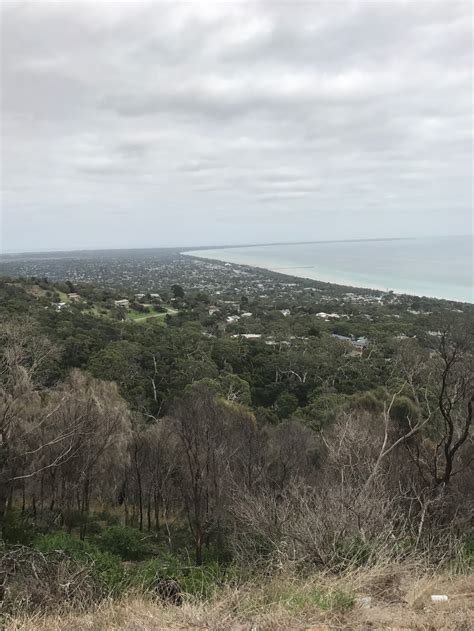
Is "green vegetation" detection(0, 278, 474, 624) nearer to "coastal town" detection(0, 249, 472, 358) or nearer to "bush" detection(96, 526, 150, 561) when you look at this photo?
"bush" detection(96, 526, 150, 561)

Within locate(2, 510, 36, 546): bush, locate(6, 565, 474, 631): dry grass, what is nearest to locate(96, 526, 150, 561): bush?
locate(2, 510, 36, 546): bush

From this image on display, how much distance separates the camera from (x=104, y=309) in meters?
50.8

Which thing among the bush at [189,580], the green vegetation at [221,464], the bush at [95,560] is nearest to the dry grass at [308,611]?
the green vegetation at [221,464]

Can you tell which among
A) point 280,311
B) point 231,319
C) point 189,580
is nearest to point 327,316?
point 280,311

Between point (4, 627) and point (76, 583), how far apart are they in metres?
1.13

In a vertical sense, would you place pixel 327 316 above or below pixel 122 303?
below

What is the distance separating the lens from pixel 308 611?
3797 mm

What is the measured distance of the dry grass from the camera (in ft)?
11.9

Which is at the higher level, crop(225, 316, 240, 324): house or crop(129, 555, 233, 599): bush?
crop(129, 555, 233, 599): bush

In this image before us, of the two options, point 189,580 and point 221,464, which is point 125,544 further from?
point 189,580

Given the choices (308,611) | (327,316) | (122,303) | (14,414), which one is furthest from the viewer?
(327,316)

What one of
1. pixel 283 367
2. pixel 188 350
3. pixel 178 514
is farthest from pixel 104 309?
pixel 178 514

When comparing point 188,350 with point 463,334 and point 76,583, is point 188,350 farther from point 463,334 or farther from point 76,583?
point 76,583

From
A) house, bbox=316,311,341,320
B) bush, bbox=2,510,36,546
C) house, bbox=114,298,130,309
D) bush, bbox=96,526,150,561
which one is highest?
house, bbox=114,298,130,309
